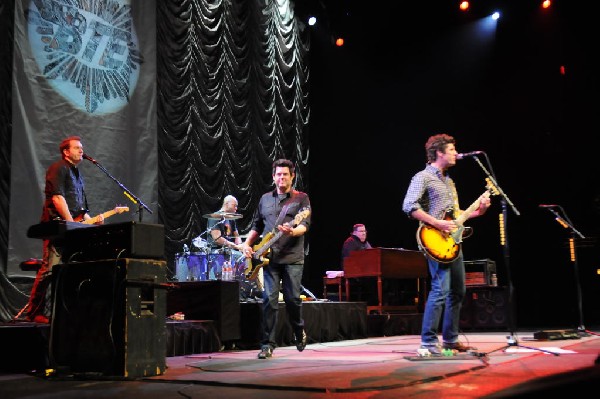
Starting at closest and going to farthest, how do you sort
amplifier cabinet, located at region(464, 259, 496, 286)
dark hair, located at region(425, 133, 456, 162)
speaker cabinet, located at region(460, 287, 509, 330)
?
dark hair, located at region(425, 133, 456, 162)
speaker cabinet, located at region(460, 287, 509, 330)
amplifier cabinet, located at region(464, 259, 496, 286)

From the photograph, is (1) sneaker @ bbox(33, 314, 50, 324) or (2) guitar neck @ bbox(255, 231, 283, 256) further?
(1) sneaker @ bbox(33, 314, 50, 324)

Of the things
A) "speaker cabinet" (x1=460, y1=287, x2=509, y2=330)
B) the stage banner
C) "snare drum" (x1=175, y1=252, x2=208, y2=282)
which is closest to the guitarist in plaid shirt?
the stage banner

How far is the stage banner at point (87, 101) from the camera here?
8984 mm

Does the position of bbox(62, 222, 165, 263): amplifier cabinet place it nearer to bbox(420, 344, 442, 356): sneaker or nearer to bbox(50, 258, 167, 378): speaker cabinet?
bbox(50, 258, 167, 378): speaker cabinet

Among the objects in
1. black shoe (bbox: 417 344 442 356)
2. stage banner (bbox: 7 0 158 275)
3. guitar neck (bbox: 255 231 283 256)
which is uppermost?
stage banner (bbox: 7 0 158 275)

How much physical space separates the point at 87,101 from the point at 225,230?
307 cm

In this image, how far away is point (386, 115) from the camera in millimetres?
14602

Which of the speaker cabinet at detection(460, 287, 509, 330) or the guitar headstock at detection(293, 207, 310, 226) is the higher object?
the guitar headstock at detection(293, 207, 310, 226)

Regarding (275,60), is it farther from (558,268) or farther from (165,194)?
(558,268)

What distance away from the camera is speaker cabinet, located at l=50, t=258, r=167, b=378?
4766 mm

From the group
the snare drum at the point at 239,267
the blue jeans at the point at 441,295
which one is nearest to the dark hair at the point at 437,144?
the blue jeans at the point at 441,295

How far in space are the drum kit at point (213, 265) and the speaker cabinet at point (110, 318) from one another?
4425mm

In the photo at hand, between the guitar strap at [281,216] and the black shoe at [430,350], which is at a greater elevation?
the guitar strap at [281,216]

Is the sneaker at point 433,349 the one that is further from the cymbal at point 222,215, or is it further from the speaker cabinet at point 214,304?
the cymbal at point 222,215
